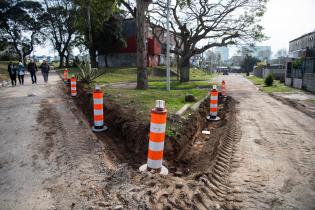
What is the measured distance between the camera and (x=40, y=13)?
4978 centimetres

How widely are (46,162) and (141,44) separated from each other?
10.7 metres

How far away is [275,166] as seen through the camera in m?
4.79

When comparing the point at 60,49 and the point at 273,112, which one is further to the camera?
the point at 60,49

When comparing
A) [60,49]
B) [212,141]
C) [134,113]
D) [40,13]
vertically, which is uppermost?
[40,13]

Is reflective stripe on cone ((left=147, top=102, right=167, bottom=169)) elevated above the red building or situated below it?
below

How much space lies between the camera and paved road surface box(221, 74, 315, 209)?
3.62 metres

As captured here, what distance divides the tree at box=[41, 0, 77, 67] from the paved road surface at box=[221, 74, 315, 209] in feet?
144

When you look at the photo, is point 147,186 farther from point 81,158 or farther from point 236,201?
point 81,158

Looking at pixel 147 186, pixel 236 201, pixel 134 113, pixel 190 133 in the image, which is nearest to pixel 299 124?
pixel 190 133

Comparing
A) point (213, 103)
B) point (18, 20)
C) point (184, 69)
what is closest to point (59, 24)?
point (18, 20)

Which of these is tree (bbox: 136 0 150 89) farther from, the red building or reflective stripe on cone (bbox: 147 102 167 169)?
the red building

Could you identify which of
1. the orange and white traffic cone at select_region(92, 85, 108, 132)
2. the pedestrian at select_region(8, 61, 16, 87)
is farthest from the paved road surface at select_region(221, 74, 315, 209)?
the pedestrian at select_region(8, 61, 16, 87)

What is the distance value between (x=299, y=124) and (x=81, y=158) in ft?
22.7

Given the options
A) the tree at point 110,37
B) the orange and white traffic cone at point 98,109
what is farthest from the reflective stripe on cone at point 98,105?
the tree at point 110,37
